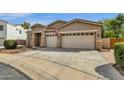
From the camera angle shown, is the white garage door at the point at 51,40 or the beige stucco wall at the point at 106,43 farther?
the white garage door at the point at 51,40

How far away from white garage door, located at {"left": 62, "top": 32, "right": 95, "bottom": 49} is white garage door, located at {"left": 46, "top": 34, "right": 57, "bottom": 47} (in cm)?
173

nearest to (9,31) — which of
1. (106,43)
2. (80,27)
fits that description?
(80,27)

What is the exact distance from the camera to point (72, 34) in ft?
71.9

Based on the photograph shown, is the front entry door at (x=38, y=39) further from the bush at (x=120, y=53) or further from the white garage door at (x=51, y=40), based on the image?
the bush at (x=120, y=53)

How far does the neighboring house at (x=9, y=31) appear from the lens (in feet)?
119

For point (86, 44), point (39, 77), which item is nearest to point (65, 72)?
point (39, 77)

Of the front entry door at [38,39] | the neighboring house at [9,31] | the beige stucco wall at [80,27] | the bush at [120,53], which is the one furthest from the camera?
the neighboring house at [9,31]

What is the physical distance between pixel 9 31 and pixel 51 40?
15481 mm

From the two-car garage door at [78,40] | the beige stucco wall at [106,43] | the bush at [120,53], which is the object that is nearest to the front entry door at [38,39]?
the two-car garage door at [78,40]

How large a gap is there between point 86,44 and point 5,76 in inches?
475

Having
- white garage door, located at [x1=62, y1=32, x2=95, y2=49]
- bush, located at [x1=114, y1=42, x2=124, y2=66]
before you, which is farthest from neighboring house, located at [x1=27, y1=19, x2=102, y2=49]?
bush, located at [x1=114, y1=42, x2=124, y2=66]

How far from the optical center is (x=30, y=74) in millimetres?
9703

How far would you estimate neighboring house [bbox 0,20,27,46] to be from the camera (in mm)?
36406
